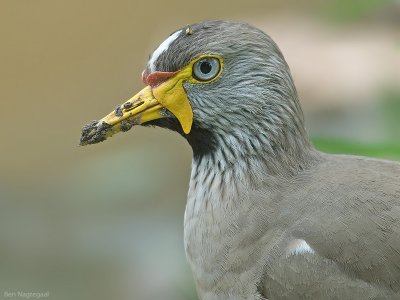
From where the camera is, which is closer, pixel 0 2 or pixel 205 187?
pixel 205 187

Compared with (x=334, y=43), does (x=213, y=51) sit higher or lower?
higher

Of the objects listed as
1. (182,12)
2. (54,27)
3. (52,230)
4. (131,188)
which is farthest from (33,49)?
(131,188)

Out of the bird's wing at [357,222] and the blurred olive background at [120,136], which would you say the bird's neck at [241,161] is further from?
the blurred olive background at [120,136]

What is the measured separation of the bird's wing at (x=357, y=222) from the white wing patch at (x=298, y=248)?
0.04ft

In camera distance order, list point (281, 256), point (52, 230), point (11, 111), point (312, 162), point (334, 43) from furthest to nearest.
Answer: point (11, 111)
point (334, 43)
point (52, 230)
point (312, 162)
point (281, 256)

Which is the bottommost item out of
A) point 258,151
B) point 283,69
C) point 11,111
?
point 11,111

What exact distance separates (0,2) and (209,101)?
20.7 ft

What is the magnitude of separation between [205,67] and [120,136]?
4.69m

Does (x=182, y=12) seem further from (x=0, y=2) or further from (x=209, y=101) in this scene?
(x=209, y=101)

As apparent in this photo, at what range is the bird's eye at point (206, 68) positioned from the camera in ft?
11.5

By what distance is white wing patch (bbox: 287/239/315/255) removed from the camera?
3361 millimetres

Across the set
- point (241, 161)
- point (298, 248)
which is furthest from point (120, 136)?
point (298, 248)

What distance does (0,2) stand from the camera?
9.48m

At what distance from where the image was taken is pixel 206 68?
11.6 feet
